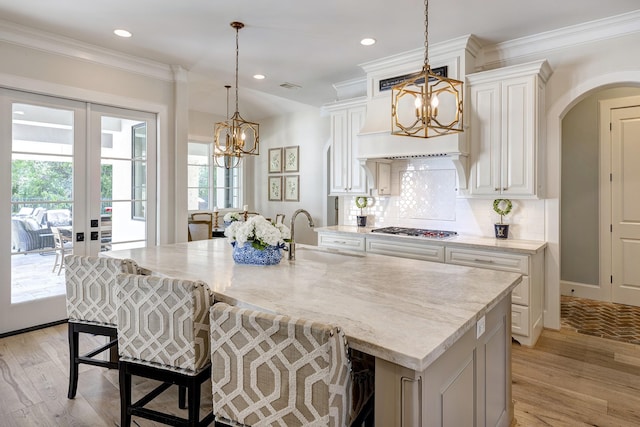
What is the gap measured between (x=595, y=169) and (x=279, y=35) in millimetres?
4117

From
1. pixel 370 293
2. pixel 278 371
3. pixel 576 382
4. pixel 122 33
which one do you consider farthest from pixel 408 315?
pixel 122 33

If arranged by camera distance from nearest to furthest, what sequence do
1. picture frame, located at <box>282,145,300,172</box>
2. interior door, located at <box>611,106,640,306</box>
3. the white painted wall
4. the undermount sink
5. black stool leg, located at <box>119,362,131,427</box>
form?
1. black stool leg, located at <box>119,362,131,427</box>
2. the undermount sink
3. interior door, located at <box>611,106,640,306</box>
4. the white painted wall
5. picture frame, located at <box>282,145,300,172</box>

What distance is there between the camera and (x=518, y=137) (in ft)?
11.3

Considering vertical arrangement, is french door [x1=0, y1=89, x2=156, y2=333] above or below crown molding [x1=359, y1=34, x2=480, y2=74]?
below

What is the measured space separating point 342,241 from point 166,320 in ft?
9.65

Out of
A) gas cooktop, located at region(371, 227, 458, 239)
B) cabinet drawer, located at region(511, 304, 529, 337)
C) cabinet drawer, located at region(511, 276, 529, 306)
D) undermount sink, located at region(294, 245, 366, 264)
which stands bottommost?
cabinet drawer, located at region(511, 304, 529, 337)

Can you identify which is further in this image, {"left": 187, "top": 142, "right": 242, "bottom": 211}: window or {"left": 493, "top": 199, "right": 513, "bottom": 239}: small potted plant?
{"left": 187, "top": 142, "right": 242, "bottom": 211}: window

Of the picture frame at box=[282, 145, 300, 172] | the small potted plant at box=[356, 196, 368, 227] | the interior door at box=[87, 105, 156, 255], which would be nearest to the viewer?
the interior door at box=[87, 105, 156, 255]

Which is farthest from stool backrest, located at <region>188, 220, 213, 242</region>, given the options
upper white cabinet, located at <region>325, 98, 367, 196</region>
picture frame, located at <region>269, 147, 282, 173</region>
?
upper white cabinet, located at <region>325, 98, 367, 196</region>

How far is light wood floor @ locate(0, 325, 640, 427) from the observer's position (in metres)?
2.25

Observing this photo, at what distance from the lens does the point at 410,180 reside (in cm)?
453

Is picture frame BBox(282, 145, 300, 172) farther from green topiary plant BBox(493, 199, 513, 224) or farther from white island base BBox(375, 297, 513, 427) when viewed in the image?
white island base BBox(375, 297, 513, 427)

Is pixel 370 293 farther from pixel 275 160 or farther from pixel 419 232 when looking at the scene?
pixel 275 160

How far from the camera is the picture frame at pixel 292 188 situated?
23.1 ft
